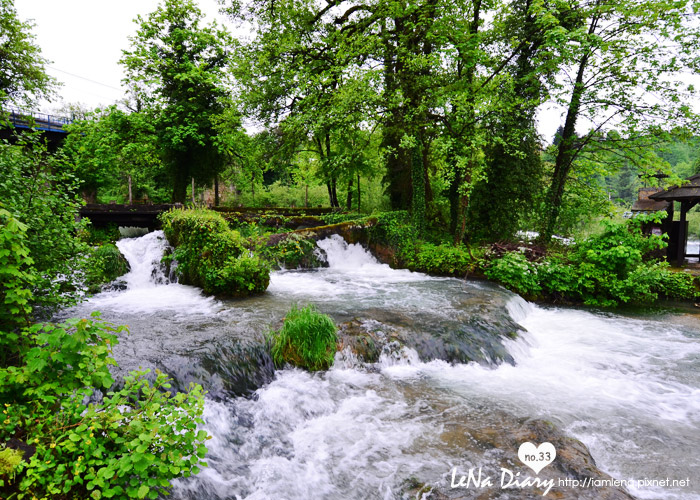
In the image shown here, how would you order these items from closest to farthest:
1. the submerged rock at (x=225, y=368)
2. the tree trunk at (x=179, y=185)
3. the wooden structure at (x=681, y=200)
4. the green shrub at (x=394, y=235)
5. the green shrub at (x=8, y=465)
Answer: the green shrub at (x=8, y=465) → the submerged rock at (x=225, y=368) → the wooden structure at (x=681, y=200) → the green shrub at (x=394, y=235) → the tree trunk at (x=179, y=185)

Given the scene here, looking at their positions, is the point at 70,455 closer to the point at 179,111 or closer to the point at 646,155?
the point at 646,155

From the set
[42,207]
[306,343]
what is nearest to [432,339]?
[306,343]

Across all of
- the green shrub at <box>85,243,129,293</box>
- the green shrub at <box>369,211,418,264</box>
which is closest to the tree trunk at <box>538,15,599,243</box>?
the green shrub at <box>369,211,418,264</box>

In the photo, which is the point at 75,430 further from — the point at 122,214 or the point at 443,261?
the point at 122,214

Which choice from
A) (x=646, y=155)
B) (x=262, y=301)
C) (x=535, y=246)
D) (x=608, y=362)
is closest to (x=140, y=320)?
(x=262, y=301)

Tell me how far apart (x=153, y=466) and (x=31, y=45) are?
33.0 meters

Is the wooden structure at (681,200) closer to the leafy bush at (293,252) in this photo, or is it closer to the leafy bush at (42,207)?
the leafy bush at (293,252)

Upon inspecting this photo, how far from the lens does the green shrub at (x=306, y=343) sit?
5.92 metres

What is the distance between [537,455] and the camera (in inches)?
150

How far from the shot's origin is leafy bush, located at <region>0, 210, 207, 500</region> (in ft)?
7.52

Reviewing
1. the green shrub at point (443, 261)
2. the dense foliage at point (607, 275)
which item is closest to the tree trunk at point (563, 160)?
the dense foliage at point (607, 275)

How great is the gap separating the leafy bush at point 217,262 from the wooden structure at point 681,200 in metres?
14.7

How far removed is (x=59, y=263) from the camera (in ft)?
15.3

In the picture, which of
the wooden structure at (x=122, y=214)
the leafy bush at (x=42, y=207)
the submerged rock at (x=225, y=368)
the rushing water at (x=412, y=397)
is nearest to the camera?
the rushing water at (x=412, y=397)
